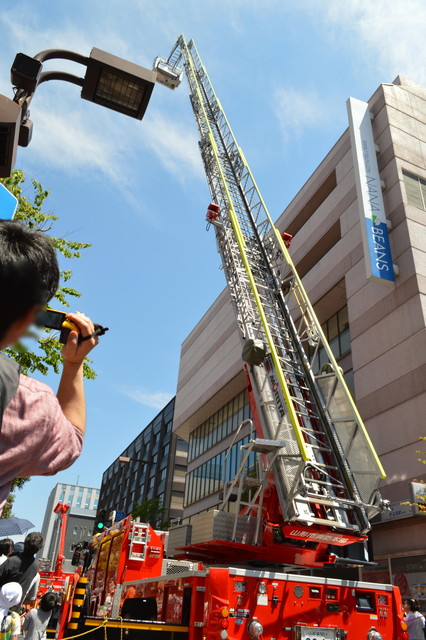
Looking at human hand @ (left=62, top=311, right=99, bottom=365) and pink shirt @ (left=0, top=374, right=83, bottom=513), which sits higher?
human hand @ (left=62, top=311, right=99, bottom=365)

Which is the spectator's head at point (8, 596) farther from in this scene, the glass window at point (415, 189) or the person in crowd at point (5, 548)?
the glass window at point (415, 189)

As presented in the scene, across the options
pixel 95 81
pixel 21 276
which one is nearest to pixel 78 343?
pixel 21 276

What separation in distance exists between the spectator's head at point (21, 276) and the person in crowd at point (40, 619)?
7.17m

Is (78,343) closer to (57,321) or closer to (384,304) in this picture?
(57,321)

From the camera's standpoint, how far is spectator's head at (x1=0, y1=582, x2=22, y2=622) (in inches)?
201

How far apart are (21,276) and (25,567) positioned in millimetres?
5568

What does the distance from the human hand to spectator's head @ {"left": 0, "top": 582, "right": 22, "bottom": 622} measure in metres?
4.68

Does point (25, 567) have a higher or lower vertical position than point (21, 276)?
lower

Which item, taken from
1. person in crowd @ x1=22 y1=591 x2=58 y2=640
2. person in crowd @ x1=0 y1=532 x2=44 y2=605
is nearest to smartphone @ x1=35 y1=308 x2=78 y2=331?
person in crowd @ x1=0 y1=532 x2=44 y2=605

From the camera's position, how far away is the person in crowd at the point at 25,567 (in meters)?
5.53

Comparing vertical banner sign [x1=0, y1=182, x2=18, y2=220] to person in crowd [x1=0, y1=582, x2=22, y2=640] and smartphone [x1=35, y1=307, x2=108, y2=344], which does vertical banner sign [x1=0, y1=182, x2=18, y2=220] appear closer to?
smartphone [x1=35, y1=307, x2=108, y2=344]

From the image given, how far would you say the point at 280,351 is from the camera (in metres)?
10.2

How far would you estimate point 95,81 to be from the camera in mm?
5117

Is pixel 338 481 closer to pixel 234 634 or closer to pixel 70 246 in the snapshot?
pixel 234 634
